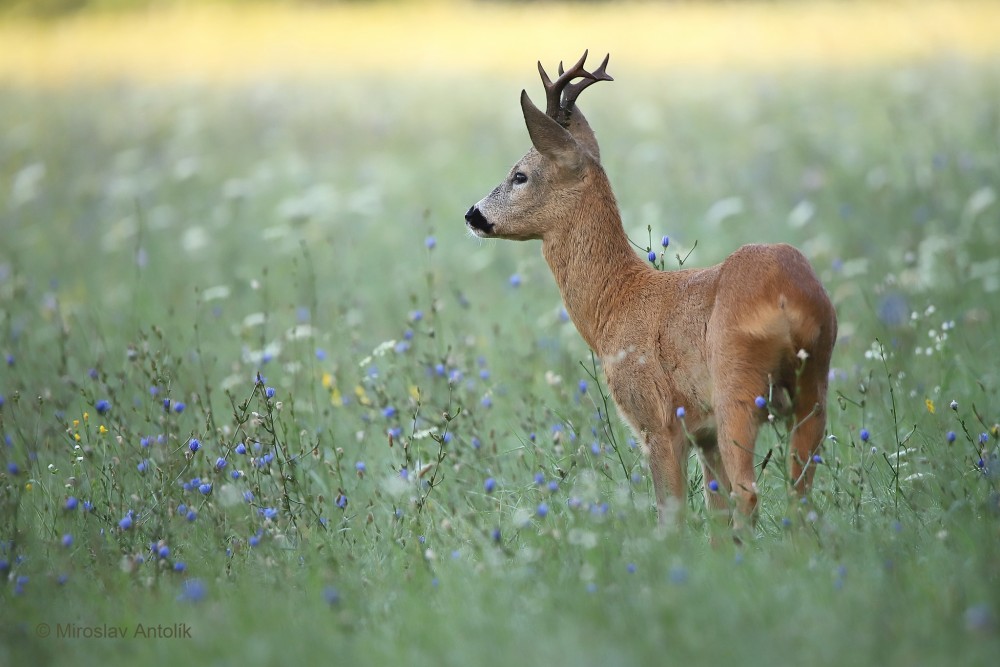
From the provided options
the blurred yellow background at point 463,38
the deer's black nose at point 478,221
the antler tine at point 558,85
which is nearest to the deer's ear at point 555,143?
the antler tine at point 558,85

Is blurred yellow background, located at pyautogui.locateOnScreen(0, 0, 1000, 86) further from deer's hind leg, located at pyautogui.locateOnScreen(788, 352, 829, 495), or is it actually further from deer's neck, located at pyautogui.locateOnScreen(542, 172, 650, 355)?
deer's hind leg, located at pyautogui.locateOnScreen(788, 352, 829, 495)

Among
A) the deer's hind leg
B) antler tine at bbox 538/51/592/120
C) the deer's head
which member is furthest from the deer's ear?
the deer's hind leg

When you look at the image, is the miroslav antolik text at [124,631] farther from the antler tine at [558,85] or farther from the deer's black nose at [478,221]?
the antler tine at [558,85]

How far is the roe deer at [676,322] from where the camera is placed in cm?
407

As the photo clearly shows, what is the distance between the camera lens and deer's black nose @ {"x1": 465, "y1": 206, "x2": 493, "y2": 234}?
5.36m

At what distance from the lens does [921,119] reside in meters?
11.2

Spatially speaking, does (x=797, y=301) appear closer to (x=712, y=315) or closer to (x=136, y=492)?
(x=712, y=315)

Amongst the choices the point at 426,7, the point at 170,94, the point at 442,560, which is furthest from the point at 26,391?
the point at 426,7

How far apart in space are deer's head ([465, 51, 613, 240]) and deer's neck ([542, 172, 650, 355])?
0.06 m

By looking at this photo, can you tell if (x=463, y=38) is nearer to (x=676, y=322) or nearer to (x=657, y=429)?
(x=676, y=322)

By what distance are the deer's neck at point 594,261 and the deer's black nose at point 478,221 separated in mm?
277

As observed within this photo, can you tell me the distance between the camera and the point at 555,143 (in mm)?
5203

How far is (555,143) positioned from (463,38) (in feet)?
50.1

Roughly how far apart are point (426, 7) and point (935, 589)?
69.7 feet
